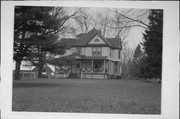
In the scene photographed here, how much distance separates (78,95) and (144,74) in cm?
157

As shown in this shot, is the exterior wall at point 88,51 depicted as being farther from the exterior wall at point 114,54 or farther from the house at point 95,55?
the exterior wall at point 114,54

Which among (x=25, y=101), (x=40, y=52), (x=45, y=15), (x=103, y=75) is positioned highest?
(x=45, y=15)

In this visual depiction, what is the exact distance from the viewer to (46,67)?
823 cm

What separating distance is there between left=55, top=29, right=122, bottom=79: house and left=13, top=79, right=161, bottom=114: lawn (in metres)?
0.21

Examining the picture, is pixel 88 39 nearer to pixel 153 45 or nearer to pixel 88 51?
pixel 88 51

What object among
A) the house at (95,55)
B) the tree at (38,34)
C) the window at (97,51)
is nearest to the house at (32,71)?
the tree at (38,34)

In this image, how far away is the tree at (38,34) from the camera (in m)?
8.08

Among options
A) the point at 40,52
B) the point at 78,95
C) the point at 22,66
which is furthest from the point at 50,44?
the point at 78,95

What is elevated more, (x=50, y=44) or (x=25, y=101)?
(x=50, y=44)

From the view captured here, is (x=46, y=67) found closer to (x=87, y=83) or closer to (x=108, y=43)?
(x=87, y=83)

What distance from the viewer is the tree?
8.08 metres

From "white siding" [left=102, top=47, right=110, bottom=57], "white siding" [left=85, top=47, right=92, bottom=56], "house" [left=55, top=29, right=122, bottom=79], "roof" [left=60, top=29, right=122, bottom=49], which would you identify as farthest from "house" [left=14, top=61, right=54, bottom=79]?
"white siding" [left=102, top=47, right=110, bottom=57]

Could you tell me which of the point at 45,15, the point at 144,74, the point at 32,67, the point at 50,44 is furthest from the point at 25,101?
the point at 144,74

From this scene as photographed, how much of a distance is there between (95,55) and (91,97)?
967mm
